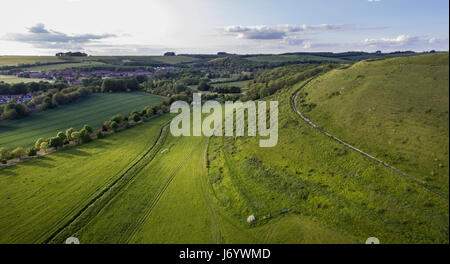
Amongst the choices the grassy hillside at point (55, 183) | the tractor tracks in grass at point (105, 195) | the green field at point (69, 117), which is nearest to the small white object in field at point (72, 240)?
the tractor tracks in grass at point (105, 195)

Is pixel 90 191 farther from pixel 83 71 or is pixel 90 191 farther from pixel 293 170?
pixel 83 71

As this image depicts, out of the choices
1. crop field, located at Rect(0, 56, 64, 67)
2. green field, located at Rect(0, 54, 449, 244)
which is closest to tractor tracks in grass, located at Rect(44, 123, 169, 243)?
green field, located at Rect(0, 54, 449, 244)

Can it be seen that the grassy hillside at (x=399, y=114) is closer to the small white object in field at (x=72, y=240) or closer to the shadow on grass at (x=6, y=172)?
the small white object in field at (x=72, y=240)

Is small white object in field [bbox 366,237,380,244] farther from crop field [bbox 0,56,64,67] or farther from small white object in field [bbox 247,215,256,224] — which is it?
crop field [bbox 0,56,64,67]

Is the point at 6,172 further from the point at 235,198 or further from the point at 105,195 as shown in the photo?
the point at 235,198
